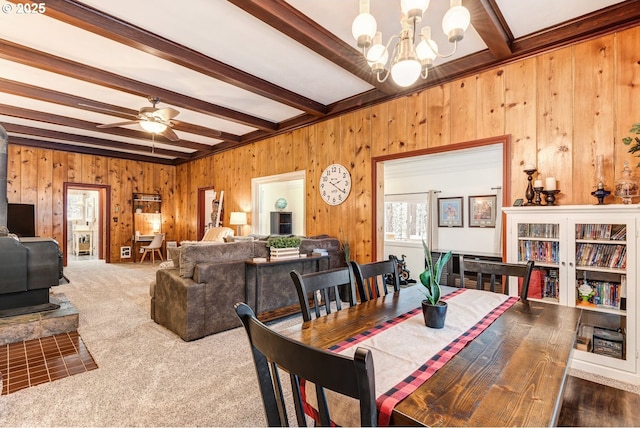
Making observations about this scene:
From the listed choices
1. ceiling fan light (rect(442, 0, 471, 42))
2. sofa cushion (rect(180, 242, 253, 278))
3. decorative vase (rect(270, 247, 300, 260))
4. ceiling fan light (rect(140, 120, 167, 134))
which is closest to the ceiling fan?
ceiling fan light (rect(140, 120, 167, 134))

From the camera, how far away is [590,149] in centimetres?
262

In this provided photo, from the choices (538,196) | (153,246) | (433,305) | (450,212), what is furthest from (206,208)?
(433,305)

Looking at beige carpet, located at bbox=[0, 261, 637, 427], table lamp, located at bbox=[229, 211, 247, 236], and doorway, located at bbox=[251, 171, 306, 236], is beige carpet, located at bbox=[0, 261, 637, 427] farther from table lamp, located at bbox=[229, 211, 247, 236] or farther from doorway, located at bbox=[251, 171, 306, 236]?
doorway, located at bbox=[251, 171, 306, 236]

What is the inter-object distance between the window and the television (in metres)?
7.57

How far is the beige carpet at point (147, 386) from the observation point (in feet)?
5.99

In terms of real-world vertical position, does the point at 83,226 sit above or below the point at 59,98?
below

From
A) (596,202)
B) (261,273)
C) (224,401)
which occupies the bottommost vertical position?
(224,401)

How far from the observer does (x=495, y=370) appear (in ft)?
3.31

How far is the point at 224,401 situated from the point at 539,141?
3.46 metres

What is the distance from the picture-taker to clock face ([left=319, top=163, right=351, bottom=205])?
4.54m

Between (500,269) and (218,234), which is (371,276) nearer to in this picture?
(500,269)

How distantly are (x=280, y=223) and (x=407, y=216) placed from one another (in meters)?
2.87

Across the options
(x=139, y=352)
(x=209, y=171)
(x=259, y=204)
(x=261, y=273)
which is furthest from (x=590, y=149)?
(x=209, y=171)

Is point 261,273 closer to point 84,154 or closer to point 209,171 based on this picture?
point 209,171
